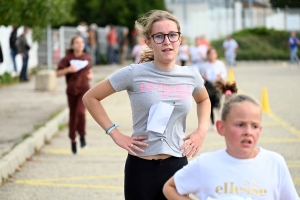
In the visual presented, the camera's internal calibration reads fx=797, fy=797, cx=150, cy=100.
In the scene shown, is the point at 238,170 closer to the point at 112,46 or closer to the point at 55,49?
the point at 55,49

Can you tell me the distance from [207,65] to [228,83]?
1000 centimetres

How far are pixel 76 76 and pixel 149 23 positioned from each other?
720cm

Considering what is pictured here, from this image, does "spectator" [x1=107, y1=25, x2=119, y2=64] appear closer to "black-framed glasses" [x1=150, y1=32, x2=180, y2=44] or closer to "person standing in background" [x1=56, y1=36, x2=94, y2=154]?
"person standing in background" [x1=56, y1=36, x2=94, y2=154]

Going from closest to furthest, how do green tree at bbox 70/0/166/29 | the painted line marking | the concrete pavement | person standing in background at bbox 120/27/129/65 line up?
the concrete pavement < the painted line marking < person standing in background at bbox 120/27/129/65 < green tree at bbox 70/0/166/29

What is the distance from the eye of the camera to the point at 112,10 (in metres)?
49.9

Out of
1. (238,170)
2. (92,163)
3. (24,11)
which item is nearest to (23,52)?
(24,11)

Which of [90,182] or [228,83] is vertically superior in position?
[228,83]

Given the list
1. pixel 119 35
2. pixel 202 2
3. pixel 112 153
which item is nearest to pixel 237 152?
pixel 112 153

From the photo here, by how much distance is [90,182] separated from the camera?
9.80 meters

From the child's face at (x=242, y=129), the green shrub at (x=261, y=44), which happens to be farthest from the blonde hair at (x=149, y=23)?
the green shrub at (x=261, y=44)

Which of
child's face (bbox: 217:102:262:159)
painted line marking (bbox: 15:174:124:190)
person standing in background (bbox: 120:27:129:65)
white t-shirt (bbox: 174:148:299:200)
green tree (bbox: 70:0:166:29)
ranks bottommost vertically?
person standing in background (bbox: 120:27:129:65)

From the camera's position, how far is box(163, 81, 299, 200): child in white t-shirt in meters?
3.88

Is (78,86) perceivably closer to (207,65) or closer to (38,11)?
(207,65)

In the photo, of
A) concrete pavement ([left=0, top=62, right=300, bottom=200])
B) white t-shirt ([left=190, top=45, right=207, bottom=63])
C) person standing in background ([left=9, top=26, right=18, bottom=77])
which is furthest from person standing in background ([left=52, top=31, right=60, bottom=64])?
concrete pavement ([left=0, top=62, right=300, bottom=200])
